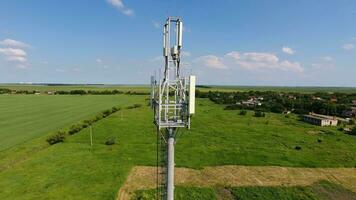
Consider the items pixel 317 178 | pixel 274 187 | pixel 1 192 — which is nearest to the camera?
pixel 1 192

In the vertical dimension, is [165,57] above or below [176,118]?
above

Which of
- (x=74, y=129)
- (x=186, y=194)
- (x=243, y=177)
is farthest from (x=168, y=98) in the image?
(x=74, y=129)

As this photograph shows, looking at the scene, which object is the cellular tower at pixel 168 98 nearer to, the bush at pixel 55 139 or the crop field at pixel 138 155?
the crop field at pixel 138 155

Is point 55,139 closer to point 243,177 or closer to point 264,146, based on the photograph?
point 243,177

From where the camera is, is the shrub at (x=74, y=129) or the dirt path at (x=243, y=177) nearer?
the dirt path at (x=243, y=177)

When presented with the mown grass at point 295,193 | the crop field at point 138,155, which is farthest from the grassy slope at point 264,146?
the mown grass at point 295,193

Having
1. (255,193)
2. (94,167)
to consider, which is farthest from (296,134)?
(94,167)

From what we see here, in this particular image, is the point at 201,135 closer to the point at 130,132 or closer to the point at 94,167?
the point at 130,132
